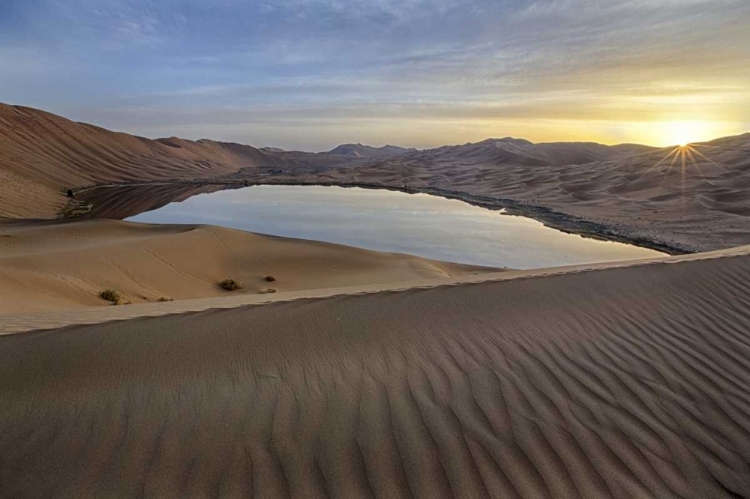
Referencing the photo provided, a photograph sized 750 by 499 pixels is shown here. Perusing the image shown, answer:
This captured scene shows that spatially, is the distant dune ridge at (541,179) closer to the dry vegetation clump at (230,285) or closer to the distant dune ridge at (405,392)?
the distant dune ridge at (405,392)

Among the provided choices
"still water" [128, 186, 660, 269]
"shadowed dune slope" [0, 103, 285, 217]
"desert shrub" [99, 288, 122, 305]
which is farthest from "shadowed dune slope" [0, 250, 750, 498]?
"shadowed dune slope" [0, 103, 285, 217]

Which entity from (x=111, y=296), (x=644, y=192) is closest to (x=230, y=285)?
(x=111, y=296)

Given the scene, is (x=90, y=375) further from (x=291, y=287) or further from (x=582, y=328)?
(x=291, y=287)

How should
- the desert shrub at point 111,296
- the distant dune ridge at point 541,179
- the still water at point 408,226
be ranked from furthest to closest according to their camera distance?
1. the distant dune ridge at point 541,179
2. the still water at point 408,226
3. the desert shrub at point 111,296

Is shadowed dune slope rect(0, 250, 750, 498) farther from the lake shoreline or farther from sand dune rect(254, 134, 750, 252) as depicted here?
sand dune rect(254, 134, 750, 252)

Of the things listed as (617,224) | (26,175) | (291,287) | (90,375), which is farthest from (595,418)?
(26,175)

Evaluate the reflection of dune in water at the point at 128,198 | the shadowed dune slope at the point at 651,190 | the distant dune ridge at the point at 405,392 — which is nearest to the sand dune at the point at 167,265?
the distant dune ridge at the point at 405,392

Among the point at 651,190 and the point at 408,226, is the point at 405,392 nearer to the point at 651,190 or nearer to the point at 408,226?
the point at 408,226
